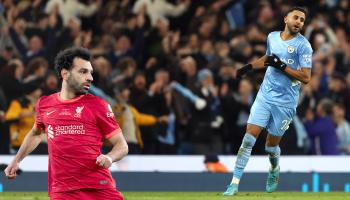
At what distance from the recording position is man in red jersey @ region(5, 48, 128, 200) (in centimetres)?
862

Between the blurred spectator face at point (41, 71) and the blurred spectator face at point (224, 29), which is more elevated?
the blurred spectator face at point (224, 29)

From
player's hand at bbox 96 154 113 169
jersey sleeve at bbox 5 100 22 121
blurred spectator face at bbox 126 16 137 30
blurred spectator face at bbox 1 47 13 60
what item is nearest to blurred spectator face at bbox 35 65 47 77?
jersey sleeve at bbox 5 100 22 121

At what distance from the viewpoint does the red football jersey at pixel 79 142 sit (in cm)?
862

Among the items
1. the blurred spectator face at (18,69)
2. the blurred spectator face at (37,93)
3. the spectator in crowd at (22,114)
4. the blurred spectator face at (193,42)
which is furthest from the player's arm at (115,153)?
the blurred spectator face at (193,42)

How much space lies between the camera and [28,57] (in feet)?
64.0

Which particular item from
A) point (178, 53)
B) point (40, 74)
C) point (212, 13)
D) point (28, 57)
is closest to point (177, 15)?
point (212, 13)

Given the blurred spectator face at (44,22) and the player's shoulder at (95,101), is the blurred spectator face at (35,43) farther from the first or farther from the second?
the player's shoulder at (95,101)

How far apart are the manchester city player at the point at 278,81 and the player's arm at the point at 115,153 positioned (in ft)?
14.5

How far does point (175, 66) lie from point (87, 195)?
11065 mm

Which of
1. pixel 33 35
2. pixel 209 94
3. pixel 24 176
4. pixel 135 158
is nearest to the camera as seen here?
pixel 24 176

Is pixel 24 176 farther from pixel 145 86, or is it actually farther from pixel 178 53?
pixel 178 53

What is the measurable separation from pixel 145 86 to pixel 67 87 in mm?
10476

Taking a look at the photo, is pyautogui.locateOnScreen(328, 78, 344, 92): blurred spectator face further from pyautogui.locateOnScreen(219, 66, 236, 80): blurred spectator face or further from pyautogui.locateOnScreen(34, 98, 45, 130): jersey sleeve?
pyautogui.locateOnScreen(34, 98, 45, 130): jersey sleeve

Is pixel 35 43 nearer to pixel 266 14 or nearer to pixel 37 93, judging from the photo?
pixel 37 93
